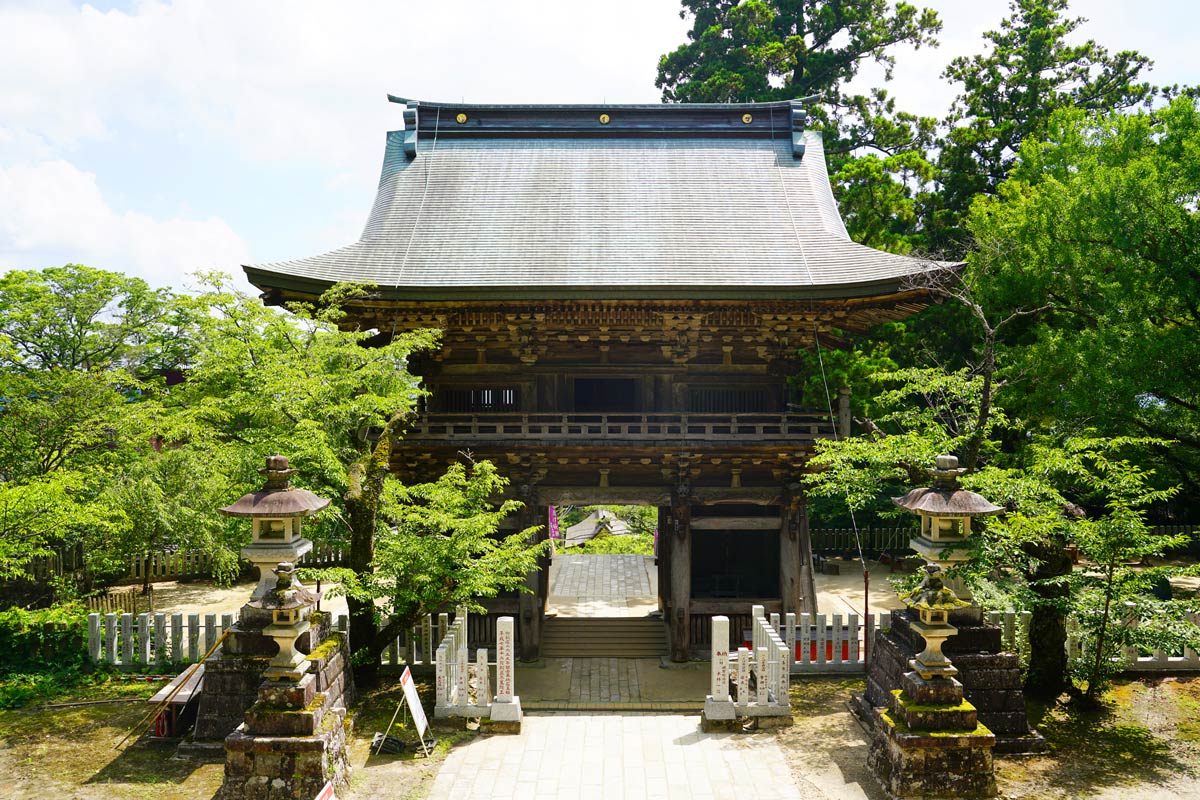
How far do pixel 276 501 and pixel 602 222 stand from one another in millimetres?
9696

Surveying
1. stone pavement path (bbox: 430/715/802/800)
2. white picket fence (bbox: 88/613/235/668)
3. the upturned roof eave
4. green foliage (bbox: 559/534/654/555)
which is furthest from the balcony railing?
green foliage (bbox: 559/534/654/555)

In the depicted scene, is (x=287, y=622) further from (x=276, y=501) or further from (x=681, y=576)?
(x=681, y=576)

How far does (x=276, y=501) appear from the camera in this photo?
30.7 feet

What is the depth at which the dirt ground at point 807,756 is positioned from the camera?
900 centimetres

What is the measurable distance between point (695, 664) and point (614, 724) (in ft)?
13.1

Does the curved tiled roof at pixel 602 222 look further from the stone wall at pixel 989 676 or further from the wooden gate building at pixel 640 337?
the stone wall at pixel 989 676

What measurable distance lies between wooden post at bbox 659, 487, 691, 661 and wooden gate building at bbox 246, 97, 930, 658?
30 millimetres

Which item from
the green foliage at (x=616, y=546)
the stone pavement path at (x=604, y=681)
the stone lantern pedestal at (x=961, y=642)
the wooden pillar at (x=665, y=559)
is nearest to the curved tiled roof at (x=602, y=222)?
the wooden pillar at (x=665, y=559)

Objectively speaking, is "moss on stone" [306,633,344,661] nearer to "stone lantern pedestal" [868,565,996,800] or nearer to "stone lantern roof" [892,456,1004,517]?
"stone lantern pedestal" [868,565,996,800]

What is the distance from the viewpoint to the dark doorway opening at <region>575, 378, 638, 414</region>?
15781 millimetres

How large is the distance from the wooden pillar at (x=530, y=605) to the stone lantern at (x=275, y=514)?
5.51m

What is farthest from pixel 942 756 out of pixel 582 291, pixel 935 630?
pixel 582 291

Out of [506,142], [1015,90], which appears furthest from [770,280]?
[1015,90]

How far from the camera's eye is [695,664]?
1465cm
